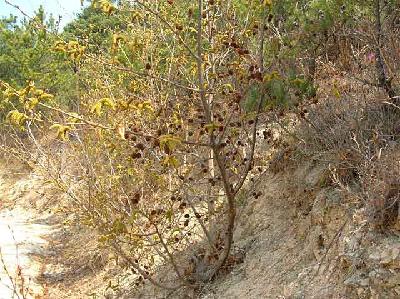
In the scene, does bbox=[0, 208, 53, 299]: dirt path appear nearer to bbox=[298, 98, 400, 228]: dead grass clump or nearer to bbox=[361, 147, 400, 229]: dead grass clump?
bbox=[298, 98, 400, 228]: dead grass clump

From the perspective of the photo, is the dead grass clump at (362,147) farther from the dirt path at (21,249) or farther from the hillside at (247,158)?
the dirt path at (21,249)

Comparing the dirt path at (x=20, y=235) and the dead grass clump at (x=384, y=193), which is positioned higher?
the dirt path at (x=20, y=235)

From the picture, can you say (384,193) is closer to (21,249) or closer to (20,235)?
(21,249)

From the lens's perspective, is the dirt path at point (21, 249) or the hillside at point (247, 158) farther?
the dirt path at point (21, 249)

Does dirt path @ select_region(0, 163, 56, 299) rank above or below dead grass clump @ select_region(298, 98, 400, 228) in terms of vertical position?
above

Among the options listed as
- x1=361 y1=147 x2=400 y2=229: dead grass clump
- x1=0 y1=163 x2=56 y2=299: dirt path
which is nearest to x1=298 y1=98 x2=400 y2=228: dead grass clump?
x1=361 y1=147 x2=400 y2=229: dead grass clump

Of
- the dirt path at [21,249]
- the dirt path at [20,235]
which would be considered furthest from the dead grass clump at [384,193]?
the dirt path at [21,249]

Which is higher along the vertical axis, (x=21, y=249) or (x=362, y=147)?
(x=21, y=249)

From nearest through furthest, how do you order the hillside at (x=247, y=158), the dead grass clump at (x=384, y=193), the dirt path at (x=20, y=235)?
the dead grass clump at (x=384, y=193) → the hillside at (x=247, y=158) → the dirt path at (x=20, y=235)

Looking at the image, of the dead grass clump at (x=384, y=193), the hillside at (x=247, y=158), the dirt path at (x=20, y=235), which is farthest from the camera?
the dirt path at (x=20, y=235)

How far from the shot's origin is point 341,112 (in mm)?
4520

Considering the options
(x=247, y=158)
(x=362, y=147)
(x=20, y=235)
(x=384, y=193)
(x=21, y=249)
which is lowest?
(x=384, y=193)

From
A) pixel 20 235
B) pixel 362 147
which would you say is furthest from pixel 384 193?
pixel 20 235

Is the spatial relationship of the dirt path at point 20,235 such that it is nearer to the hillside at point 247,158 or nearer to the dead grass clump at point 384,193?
the hillside at point 247,158
